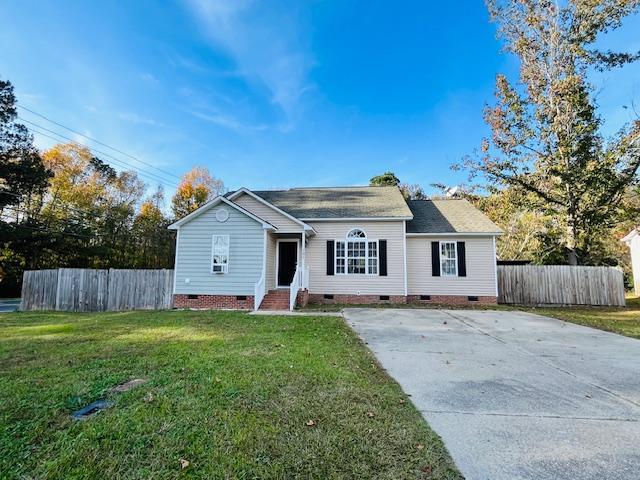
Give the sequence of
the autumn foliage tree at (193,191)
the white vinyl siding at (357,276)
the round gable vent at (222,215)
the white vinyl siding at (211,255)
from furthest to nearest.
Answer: the autumn foliage tree at (193,191) → the white vinyl siding at (357,276) → the round gable vent at (222,215) → the white vinyl siding at (211,255)

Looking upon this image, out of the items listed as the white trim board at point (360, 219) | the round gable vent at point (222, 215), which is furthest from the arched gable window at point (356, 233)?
the round gable vent at point (222, 215)

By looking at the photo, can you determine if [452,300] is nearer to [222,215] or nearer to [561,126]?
[222,215]

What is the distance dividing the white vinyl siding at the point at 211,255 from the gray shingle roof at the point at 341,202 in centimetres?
328

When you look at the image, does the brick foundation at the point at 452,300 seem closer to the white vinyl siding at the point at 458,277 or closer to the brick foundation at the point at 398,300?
the brick foundation at the point at 398,300

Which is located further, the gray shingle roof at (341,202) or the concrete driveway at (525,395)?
the gray shingle roof at (341,202)

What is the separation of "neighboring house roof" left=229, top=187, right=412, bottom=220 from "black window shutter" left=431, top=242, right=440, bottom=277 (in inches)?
81.4


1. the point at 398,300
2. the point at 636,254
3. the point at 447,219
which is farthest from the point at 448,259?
the point at 636,254

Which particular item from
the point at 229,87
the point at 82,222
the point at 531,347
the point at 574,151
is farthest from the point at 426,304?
the point at 82,222

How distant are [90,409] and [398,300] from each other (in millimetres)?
12347

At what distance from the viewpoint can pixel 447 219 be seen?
15852 mm

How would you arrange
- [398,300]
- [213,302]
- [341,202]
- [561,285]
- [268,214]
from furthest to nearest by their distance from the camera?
[341,202] < [561,285] < [268,214] < [398,300] < [213,302]

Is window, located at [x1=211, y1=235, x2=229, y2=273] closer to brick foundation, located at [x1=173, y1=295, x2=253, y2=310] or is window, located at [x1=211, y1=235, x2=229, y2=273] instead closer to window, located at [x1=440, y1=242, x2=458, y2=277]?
brick foundation, located at [x1=173, y1=295, x2=253, y2=310]

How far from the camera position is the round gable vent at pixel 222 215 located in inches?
507

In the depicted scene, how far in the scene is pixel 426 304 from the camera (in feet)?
46.0
